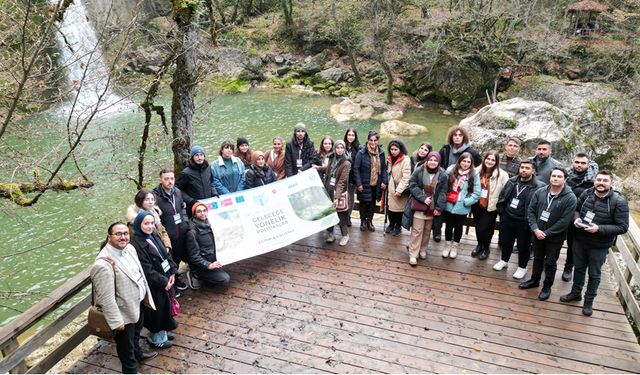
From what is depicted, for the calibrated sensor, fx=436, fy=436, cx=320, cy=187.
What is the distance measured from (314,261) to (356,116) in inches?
710

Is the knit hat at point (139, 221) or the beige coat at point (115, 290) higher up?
the knit hat at point (139, 221)

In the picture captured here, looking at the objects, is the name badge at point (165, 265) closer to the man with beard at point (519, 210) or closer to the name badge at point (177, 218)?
the name badge at point (177, 218)

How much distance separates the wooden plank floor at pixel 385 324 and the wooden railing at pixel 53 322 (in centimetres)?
25

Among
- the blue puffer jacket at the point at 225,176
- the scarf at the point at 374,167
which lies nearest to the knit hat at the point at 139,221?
the blue puffer jacket at the point at 225,176

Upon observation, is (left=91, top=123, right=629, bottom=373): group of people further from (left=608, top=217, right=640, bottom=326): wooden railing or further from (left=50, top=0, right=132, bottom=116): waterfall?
(left=50, top=0, right=132, bottom=116): waterfall

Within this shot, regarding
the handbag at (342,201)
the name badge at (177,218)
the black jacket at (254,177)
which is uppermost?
the black jacket at (254,177)

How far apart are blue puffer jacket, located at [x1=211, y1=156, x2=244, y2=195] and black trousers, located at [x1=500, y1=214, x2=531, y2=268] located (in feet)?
14.5

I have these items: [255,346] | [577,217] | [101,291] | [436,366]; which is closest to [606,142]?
[577,217]

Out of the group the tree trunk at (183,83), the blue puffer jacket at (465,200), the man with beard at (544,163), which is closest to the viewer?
the man with beard at (544,163)

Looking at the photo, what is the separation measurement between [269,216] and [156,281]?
8.56 feet

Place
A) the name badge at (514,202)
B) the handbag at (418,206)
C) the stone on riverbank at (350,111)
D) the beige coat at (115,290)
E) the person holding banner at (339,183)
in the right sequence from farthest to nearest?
the stone on riverbank at (350,111) < the person holding banner at (339,183) < the handbag at (418,206) < the name badge at (514,202) < the beige coat at (115,290)

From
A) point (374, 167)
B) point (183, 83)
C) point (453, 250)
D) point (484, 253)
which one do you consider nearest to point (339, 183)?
point (374, 167)

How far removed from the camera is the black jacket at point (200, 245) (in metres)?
6.41

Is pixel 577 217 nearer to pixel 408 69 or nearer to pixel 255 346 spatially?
pixel 255 346
